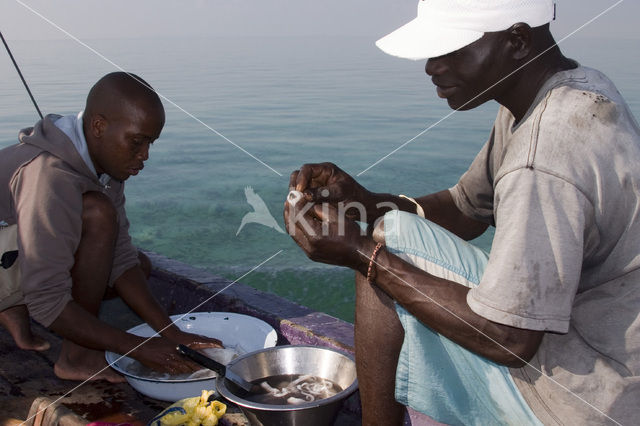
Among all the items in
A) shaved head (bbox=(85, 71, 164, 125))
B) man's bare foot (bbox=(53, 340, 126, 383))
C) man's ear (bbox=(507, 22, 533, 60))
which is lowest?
man's bare foot (bbox=(53, 340, 126, 383))

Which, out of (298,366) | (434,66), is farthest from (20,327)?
(434,66)

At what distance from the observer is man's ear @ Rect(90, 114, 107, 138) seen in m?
2.60

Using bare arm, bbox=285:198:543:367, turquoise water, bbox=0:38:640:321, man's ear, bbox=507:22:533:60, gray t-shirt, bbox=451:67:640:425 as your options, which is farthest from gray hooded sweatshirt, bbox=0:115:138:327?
turquoise water, bbox=0:38:640:321

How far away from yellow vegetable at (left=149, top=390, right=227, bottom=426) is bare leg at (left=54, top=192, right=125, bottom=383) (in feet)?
1.69

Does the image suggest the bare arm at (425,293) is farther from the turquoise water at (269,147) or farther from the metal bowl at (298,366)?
the turquoise water at (269,147)

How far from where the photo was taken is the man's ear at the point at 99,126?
260cm

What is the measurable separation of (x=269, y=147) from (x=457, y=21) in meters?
11.4

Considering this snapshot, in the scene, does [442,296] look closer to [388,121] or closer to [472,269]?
[472,269]

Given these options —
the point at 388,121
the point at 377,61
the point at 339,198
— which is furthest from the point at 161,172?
the point at 377,61

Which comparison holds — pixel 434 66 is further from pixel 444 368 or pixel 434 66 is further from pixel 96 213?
pixel 96 213

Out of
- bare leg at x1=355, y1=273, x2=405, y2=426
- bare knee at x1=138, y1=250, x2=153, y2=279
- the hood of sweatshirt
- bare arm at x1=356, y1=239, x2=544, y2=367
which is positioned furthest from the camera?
bare knee at x1=138, y1=250, x2=153, y2=279

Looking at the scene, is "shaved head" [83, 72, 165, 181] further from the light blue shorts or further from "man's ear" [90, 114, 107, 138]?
the light blue shorts

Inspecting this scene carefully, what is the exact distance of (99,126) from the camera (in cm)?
260

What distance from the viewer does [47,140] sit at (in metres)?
2.51
